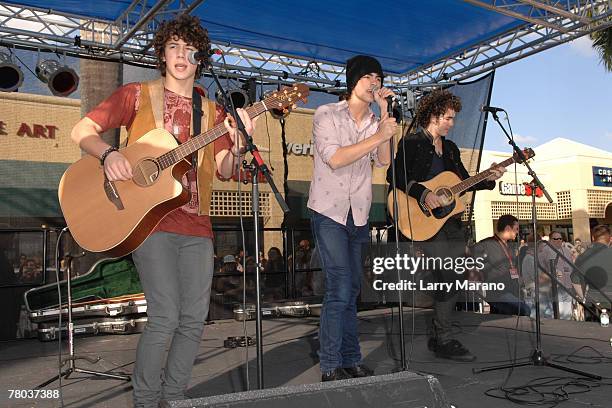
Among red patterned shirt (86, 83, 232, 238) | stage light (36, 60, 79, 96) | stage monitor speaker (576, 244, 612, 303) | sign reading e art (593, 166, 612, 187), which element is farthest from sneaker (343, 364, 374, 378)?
sign reading e art (593, 166, 612, 187)

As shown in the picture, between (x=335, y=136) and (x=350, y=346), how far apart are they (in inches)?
54.2

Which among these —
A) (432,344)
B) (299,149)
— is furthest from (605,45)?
(432,344)

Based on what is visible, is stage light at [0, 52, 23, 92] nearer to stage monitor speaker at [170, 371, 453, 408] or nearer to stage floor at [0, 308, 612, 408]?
stage floor at [0, 308, 612, 408]

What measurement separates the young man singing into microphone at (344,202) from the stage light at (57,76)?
5.36m

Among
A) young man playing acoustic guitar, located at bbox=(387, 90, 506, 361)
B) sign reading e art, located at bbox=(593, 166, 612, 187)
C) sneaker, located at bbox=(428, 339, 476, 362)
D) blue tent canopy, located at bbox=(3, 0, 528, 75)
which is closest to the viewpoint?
sneaker, located at bbox=(428, 339, 476, 362)

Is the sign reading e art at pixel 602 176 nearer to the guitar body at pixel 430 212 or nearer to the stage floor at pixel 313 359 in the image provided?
the stage floor at pixel 313 359

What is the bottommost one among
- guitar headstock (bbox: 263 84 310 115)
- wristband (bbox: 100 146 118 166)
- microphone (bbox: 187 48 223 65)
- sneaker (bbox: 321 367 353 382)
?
sneaker (bbox: 321 367 353 382)

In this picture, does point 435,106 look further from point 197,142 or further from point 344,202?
point 197,142

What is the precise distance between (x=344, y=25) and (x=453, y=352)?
507cm

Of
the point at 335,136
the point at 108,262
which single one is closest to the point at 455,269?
the point at 335,136

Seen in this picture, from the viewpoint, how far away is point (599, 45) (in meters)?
14.8

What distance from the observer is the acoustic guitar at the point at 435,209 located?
15.5ft

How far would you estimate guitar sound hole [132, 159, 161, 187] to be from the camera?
9.19ft

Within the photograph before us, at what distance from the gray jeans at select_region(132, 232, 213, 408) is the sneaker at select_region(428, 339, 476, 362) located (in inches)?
91.1
